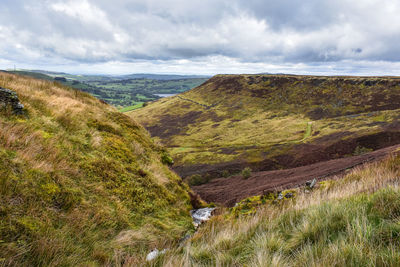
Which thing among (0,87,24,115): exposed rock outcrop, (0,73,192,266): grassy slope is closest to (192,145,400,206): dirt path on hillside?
(0,73,192,266): grassy slope

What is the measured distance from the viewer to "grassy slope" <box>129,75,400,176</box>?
88312 mm

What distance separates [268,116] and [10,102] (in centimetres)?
13914

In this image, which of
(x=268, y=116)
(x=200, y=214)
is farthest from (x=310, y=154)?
(x=268, y=116)

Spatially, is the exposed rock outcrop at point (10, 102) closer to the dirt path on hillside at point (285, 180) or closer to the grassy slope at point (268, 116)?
the dirt path on hillside at point (285, 180)

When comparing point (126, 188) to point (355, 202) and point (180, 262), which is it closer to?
point (180, 262)

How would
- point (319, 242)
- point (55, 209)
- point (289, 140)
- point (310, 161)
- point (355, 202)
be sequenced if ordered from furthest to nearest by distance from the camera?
point (289, 140), point (310, 161), point (55, 209), point (355, 202), point (319, 242)

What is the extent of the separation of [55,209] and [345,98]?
16426cm

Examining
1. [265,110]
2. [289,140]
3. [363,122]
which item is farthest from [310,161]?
[265,110]

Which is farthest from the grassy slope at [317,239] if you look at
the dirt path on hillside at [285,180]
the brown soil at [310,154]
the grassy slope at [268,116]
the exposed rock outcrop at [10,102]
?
the grassy slope at [268,116]

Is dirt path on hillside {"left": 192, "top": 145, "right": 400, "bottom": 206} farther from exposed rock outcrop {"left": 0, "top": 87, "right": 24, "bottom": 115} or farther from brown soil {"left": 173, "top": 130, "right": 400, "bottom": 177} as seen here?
brown soil {"left": 173, "top": 130, "right": 400, "bottom": 177}

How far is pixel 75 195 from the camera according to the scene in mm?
5938

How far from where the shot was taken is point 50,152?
6.71m

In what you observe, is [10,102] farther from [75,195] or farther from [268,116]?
[268,116]

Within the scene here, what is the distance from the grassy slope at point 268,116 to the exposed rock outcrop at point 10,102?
70.8 m
